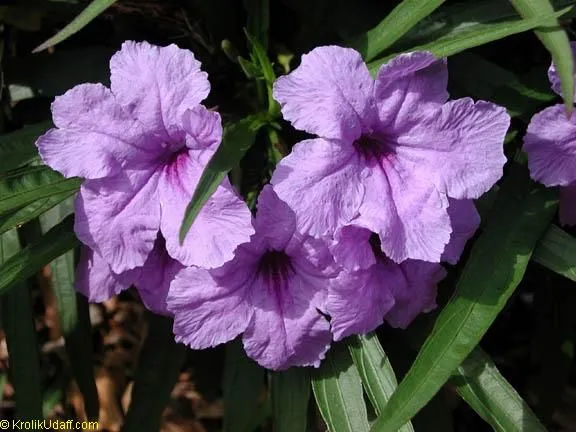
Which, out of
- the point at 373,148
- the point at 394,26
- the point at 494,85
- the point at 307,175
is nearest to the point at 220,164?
the point at 307,175

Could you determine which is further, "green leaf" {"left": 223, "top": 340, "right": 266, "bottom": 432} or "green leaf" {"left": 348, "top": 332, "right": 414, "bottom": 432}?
"green leaf" {"left": 223, "top": 340, "right": 266, "bottom": 432}

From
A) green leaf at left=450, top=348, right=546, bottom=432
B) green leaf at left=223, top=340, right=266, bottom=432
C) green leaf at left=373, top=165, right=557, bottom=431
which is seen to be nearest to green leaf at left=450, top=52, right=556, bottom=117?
green leaf at left=373, top=165, right=557, bottom=431

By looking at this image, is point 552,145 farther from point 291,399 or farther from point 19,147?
point 19,147

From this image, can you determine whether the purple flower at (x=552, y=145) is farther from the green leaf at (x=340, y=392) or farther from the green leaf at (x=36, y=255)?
the green leaf at (x=36, y=255)

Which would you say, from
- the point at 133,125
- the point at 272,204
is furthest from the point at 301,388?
the point at 133,125

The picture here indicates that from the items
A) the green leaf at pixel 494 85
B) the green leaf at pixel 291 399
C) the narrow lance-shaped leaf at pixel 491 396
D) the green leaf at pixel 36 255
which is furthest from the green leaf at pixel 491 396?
the green leaf at pixel 36 255

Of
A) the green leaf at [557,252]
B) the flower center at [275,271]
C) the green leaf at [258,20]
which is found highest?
the green leaf at [258,20]

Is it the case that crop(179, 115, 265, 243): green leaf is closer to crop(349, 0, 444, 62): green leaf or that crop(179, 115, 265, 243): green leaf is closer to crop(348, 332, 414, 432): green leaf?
crop(349, 0, 444, 62): green leaf
